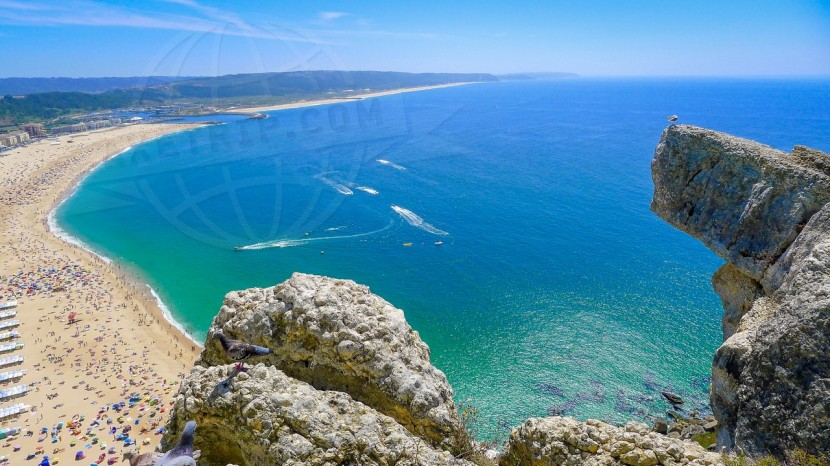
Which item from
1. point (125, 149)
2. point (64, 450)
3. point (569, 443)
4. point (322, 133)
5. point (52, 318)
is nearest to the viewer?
point (569, 443)

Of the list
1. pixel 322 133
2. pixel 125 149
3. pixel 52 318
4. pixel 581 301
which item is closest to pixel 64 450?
pixel 52 318

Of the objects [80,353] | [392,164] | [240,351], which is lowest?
[80,353]

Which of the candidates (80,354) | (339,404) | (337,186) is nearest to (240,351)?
(339,404)

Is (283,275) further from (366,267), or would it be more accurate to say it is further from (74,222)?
(74,222)

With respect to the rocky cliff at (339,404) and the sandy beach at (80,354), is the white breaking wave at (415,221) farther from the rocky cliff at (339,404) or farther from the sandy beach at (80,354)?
the rocky cliff at (339,404)

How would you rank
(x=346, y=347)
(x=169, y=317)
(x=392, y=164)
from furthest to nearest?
(x=392, y=164)
(x=169, y=317)
(x=346, y=347)

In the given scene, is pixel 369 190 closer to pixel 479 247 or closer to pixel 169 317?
pixel 479 247

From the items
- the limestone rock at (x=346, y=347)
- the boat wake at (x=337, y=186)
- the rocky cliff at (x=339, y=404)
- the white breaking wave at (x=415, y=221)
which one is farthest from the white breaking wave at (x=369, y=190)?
the limestone rock at (x=346, y=347)

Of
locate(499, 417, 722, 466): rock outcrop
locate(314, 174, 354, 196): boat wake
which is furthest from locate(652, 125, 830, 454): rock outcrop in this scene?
locate(314, 174, 354, 196): boat wake
